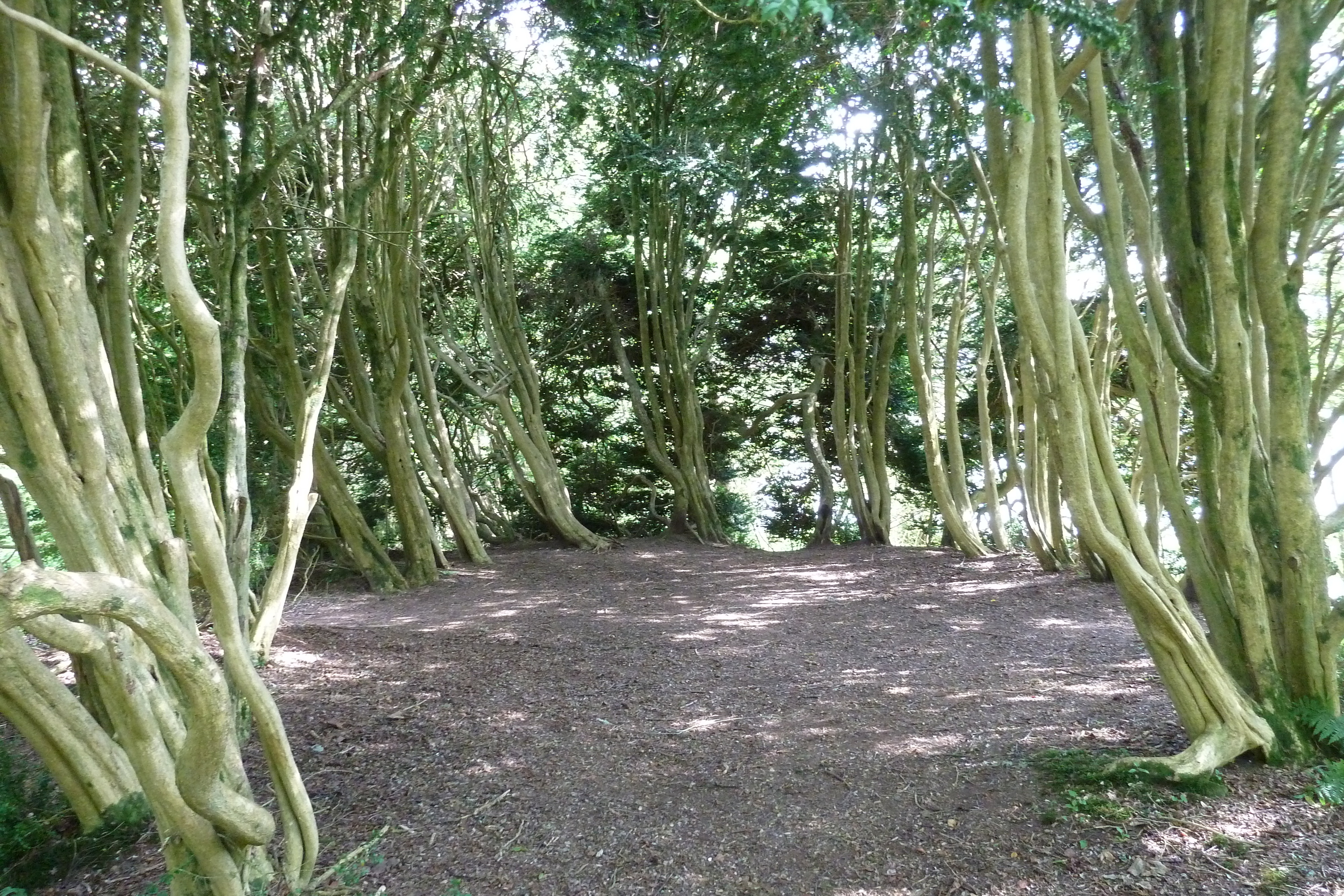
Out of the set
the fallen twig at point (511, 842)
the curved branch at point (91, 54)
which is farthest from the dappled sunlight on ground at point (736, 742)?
the curved branch at point (91, 54)

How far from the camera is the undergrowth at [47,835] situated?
3.28m

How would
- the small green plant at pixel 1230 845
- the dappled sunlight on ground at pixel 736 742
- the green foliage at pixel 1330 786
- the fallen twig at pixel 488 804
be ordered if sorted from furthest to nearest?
the fallen twig at pixel 488 804
the green foliage at pixel 1330 786
the dappled sunlight on ground at pixel 736 742
the small green plant at pixel 1230 845

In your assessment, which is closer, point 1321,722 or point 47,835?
point 47,835

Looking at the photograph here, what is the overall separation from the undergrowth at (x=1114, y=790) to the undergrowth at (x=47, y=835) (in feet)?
11.8

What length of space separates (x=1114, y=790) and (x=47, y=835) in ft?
13.8

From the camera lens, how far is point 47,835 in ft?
11.2

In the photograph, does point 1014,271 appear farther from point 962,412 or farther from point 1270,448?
point 962,412

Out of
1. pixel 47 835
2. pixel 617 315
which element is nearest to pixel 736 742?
pixel 47 835

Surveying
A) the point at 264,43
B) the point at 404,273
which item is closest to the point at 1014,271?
the point at 264,43

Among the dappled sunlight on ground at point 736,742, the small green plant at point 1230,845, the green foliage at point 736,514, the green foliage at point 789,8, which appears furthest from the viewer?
the green foliage at point 736,514

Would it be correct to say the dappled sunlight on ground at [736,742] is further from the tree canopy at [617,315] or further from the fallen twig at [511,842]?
the tree canopy at [617,315]

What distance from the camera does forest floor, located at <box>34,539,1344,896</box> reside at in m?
3.10

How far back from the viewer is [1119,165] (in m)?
4.39

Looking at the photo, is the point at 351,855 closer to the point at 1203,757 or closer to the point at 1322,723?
the point at 1203,757
